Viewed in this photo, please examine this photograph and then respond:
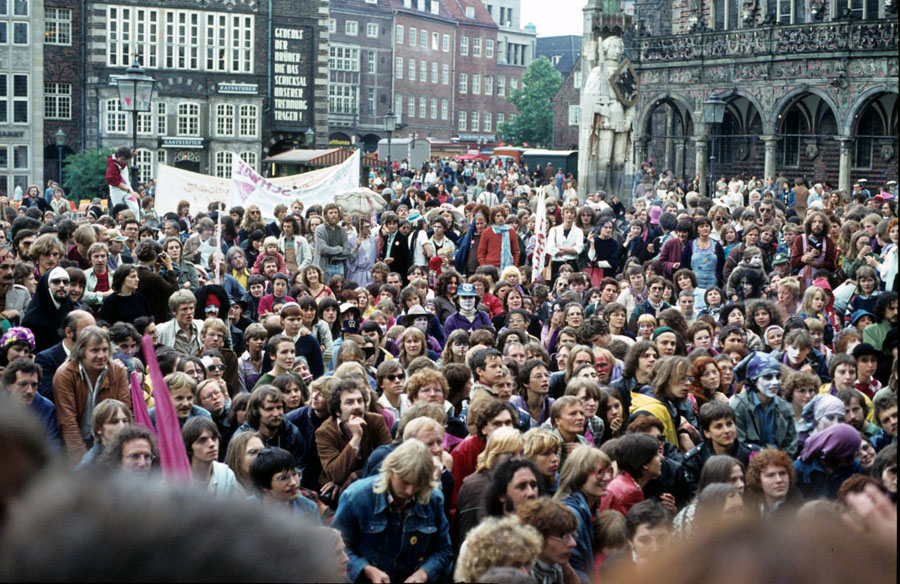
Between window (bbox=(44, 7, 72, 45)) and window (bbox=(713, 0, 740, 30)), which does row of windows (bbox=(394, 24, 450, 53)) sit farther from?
window (bbox=(713, 0, 740, 30))

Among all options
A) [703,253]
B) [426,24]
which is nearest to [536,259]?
[703,253]

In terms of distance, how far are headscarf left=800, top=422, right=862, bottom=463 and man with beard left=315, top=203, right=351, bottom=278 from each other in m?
9.12

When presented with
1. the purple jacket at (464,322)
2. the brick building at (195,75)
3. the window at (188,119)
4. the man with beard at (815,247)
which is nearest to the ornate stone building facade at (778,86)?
the brick building at (195,75)

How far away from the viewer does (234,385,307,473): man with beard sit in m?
7.48

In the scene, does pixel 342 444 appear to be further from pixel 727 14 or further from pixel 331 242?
pixel 727 14

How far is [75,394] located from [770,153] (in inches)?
1663

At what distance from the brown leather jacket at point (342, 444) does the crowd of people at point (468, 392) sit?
0.05ft

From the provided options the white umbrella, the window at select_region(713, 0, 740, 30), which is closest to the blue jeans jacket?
the white umbrella

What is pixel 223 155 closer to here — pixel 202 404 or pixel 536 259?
pixel 536 259

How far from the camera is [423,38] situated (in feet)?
310

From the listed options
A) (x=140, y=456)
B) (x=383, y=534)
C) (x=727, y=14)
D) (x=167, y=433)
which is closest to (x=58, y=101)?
(x=727, y=14)

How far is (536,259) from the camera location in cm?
1641

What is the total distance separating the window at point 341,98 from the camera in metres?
88.7

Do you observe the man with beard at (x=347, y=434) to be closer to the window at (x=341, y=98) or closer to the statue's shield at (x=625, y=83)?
the statue's shield at (x=625, y=83)
